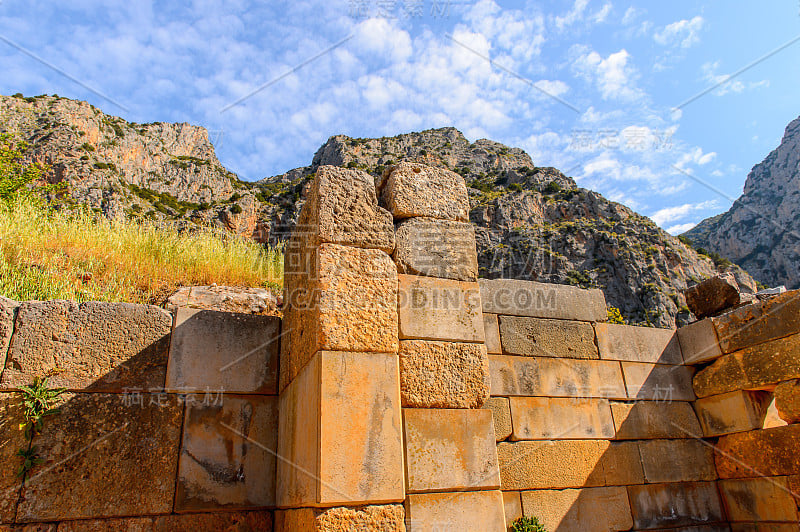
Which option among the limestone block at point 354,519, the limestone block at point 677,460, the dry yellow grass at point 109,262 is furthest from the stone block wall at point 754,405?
the dry yellow grass at point 109,262

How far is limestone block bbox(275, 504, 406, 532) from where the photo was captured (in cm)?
288

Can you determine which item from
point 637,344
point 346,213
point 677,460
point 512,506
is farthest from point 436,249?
point 677,460

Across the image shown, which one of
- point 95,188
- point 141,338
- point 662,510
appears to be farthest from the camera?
point 95,188

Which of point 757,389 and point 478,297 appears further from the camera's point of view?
point 757,389

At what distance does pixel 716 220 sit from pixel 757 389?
232ft

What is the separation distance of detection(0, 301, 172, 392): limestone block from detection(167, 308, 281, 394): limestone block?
13 cm

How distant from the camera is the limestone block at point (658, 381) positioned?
5.71m

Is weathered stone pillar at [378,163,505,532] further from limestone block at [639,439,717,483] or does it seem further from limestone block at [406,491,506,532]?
limestone block at [639,439,717,483]

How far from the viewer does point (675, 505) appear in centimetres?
531

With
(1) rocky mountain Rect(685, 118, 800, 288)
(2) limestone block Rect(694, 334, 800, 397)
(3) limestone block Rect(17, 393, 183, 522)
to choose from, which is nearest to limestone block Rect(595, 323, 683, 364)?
(2) limestone block Rect(694, 334, 800, 397)

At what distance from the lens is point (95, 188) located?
91.6 ft

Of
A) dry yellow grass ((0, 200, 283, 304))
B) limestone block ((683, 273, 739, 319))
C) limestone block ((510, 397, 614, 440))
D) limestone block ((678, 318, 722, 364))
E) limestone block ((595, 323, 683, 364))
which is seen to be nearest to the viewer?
limestone block ((510, 397, 614, 440))

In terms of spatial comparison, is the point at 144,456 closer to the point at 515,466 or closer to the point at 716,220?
the point at 515,466

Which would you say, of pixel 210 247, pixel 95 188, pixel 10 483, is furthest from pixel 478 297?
pixel 95 188
